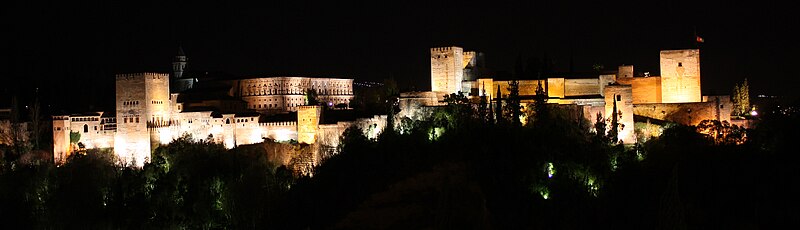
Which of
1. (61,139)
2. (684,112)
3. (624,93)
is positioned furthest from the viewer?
(61,139)

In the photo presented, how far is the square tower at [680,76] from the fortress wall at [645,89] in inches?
10.2

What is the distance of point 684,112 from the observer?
45.0 meters

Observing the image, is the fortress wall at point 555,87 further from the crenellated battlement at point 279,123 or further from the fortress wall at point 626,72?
the crenellated battlement at point 279,123

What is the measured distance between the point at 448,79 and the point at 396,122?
5907 millimetres

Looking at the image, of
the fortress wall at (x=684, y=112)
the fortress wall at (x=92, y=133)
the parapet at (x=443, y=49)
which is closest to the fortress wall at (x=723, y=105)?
the fortress wall at (x=684, y=112)

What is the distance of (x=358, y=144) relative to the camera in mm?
43531

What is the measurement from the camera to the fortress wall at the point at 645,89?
4731cm

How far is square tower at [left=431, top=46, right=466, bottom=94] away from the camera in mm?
51969

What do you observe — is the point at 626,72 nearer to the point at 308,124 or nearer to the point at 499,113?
the point at 499,113

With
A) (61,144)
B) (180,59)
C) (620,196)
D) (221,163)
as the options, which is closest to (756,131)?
(620,196)

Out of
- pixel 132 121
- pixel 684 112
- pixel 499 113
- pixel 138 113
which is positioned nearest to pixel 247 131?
pixel 138 113

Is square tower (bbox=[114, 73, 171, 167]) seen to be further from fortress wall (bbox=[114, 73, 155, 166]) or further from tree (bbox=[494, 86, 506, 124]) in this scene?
tree (bbox=[494, 86, 506, 124])

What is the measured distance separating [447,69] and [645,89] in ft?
37.5

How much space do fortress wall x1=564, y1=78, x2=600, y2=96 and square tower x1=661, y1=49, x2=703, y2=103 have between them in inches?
143
